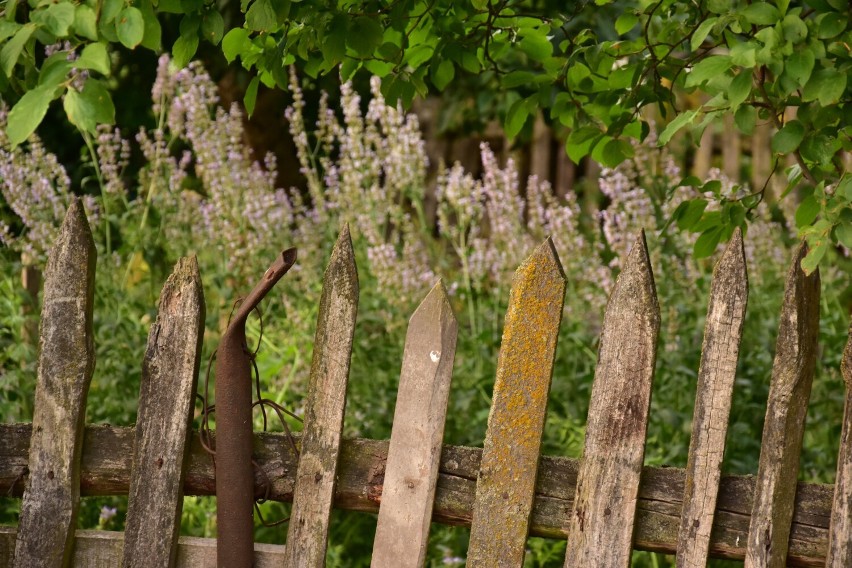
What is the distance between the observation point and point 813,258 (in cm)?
162

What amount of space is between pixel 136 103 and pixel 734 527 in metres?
5.92

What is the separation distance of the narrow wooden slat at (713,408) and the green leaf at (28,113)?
3.52 feet

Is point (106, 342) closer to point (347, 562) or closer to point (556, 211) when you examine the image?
point (347, 562)

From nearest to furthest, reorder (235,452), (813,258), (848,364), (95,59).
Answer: (95,59) < (813,258) < (848,364) < (235,452)

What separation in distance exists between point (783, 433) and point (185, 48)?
1.23 meters

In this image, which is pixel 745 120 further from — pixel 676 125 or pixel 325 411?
pixel 325 411

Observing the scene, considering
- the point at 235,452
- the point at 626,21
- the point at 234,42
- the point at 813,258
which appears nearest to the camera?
the point at 813,258

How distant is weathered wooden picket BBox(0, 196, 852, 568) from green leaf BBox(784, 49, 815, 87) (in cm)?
27

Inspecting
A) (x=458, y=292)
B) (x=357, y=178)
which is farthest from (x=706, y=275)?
(x=357, y=178)

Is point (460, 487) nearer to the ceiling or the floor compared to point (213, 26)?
nearer to the floor

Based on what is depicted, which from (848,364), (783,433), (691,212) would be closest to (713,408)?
(783,433)

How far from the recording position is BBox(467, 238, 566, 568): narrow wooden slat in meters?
1.76

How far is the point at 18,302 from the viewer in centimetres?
326

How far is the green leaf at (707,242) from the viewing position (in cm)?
220
